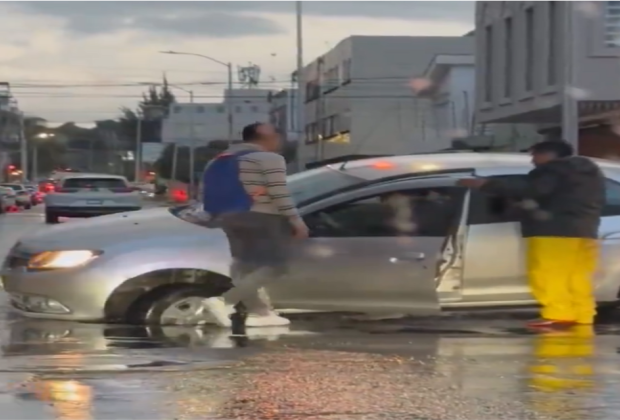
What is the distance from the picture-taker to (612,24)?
86.7 feet

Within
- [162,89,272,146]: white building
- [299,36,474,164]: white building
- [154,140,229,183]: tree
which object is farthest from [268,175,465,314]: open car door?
[162,89,272,146]: white building

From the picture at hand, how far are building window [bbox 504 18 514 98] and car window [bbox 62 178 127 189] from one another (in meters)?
9.90

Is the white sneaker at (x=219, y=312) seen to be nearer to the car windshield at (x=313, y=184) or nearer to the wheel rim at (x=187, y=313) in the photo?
the wheel rim at (x=187, y=313)

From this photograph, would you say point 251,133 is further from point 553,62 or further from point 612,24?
point 553,62

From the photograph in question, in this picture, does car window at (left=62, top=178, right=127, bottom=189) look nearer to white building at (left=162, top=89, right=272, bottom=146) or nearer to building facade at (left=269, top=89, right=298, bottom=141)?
building facade at (left=269, top=89, right=298, bottom=141)

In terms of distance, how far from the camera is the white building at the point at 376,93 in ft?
200

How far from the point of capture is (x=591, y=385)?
683 centimetres

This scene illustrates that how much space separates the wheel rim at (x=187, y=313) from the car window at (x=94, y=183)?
21658mm

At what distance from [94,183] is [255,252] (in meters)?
22.3

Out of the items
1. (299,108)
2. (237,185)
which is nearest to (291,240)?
(237,185)

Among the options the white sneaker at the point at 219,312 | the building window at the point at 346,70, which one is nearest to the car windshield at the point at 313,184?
the white sneaker at the point at 219,312

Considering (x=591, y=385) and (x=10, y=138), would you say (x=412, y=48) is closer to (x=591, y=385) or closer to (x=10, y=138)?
(x=591, y=385)

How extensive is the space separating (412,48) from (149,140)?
2698 inches

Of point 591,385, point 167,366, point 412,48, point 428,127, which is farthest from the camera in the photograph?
point 412,48
